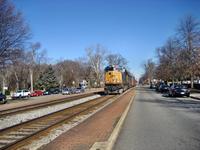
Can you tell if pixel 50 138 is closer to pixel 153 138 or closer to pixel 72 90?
pixel 153 138

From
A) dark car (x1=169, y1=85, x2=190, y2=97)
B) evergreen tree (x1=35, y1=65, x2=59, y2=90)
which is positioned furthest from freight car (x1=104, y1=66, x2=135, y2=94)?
evergreen tree (x1=35, y1=65, x2=59, y2=90)

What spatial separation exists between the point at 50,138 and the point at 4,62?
104ft

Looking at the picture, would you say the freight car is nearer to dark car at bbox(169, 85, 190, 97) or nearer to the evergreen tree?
dark car at bbox(169, 85, 190, 97)

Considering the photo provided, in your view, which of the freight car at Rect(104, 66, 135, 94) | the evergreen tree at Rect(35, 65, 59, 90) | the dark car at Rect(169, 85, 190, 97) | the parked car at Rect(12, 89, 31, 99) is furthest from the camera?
the evergreen tree at Rect(35, 65, 59, 90)

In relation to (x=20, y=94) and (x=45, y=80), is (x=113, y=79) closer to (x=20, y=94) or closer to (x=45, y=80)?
(x=20, y=94)

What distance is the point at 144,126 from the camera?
14016mm

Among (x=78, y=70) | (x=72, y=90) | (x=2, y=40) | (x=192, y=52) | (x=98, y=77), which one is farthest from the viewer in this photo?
(x=78, y=70)

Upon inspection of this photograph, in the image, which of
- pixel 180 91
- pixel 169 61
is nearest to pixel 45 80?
pixel 169 61

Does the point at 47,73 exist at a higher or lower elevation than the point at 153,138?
higher

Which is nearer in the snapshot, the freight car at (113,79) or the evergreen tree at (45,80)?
the freight car at (113,79)

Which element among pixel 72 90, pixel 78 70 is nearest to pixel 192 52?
pixel 72 90

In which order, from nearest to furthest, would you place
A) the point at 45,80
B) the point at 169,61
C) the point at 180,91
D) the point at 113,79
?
1. the point at 180,91
2. the point at 113,79
3. the point at 169,61
4. the point at 45,80

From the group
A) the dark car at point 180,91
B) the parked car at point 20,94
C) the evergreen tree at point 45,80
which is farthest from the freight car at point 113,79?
the evergreen tree at point 45,80

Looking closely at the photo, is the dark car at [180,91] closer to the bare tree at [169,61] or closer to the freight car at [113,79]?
the freight car at [113,79]
